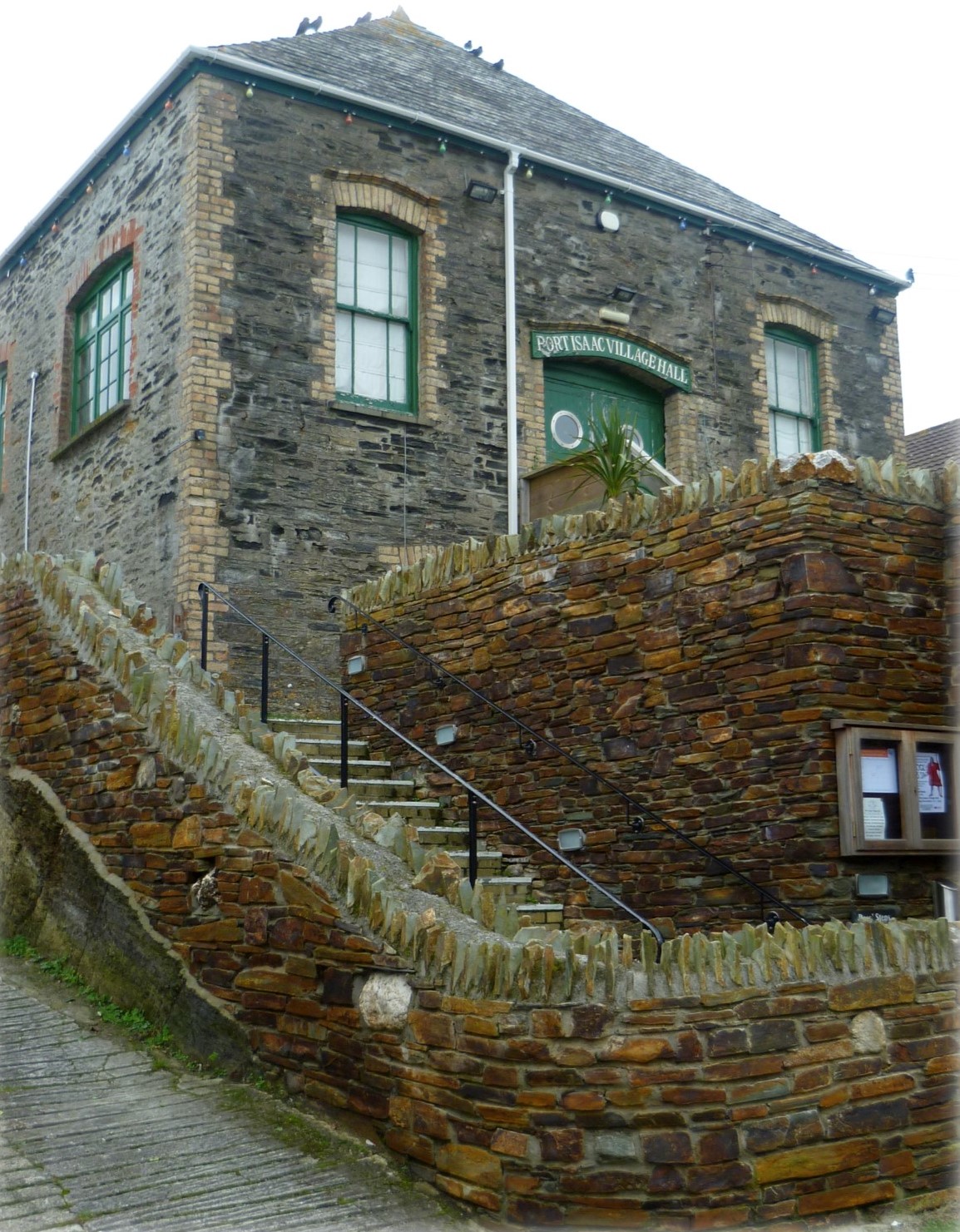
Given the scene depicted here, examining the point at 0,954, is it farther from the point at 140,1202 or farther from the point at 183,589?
the point at 183,589

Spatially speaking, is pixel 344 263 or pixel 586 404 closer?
pixel 344 263

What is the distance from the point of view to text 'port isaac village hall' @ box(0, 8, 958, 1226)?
23.6 ft

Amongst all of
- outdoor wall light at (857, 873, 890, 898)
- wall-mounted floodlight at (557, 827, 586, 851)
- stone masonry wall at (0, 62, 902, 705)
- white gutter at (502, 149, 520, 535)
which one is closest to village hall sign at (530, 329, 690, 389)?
stone masonry wall at (0, 62, 902, 705)

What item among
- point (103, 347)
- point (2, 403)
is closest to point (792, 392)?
point (103, 347)

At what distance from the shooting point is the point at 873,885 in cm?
702

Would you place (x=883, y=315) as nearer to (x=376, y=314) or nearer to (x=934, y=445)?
(x=934, y=445)

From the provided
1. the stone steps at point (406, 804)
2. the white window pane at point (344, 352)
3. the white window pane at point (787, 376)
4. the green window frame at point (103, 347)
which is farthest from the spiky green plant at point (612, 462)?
the white window pane at point (787, 376)

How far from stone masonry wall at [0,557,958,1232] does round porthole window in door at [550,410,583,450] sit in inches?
310

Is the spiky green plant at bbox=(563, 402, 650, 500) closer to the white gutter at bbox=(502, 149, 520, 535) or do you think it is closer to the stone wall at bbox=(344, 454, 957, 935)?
the stone wall at bbox=(344, 454, 957, 935)

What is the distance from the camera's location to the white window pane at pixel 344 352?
1304 cm

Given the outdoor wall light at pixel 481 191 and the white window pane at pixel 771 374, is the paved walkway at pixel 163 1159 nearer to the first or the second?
the outdoor wall light at pixel 481 191

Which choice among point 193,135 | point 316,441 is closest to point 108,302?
point 193,135

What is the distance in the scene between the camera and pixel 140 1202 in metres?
5.23

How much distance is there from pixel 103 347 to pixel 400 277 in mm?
3445
